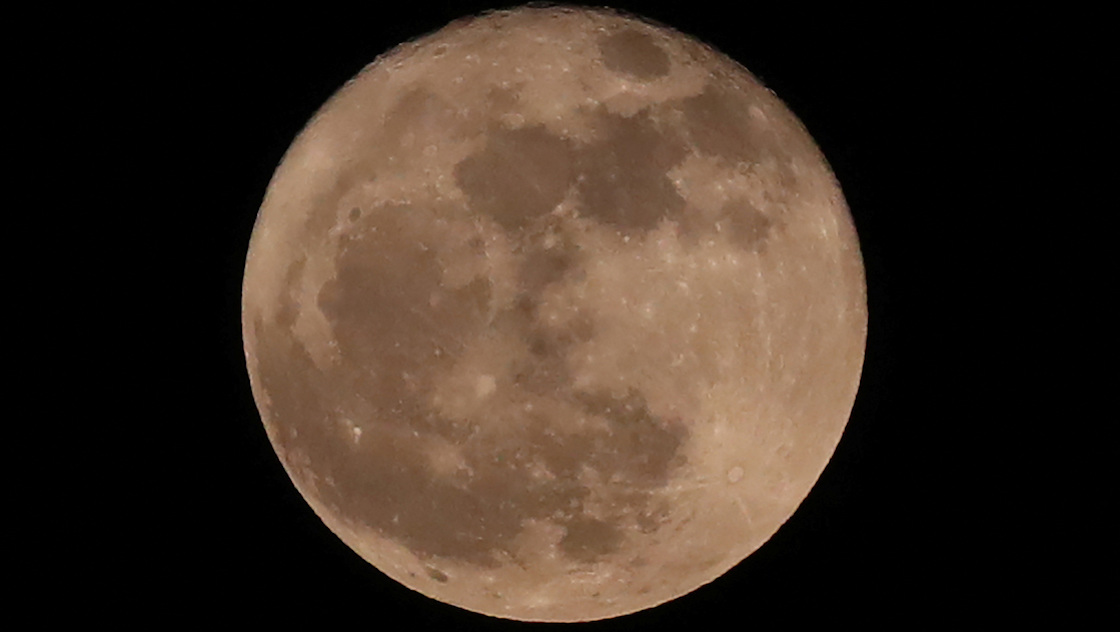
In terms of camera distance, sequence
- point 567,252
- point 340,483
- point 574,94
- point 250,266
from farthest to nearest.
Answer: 1. point 250,266
2. point 340,483
3. point 574,94
4. point 567,252

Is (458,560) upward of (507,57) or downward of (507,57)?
downward

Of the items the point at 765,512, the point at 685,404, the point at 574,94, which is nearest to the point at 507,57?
the point at 574,94

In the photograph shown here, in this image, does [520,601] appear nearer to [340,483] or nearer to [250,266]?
[340,483]

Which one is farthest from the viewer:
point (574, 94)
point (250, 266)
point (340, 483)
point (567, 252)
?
point (250, 266)

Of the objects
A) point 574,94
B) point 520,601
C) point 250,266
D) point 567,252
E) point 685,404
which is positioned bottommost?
point 520,601

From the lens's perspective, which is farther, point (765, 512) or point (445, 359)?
point (765, 512)

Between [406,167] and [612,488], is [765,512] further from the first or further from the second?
[406,167]
